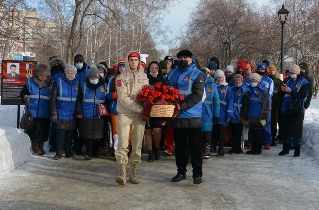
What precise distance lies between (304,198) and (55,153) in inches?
A: 211

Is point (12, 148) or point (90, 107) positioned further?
point (90, 107)

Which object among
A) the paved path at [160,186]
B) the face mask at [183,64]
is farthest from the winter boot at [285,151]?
the face mask at [183,64]

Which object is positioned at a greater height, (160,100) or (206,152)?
(160,100)

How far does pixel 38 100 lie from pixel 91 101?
3.91 feet

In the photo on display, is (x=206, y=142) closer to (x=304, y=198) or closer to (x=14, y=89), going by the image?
(x=304, y=198)

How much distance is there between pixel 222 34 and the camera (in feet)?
126

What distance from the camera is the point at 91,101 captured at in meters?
8.40

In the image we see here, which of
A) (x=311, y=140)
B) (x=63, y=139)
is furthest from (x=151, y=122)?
(x=311, y=140)

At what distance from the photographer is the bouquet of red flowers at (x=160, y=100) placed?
19.6ft

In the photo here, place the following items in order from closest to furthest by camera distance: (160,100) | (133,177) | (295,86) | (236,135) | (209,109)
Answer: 1. (160,100)
2. (133,177)
3. (209,109)
4. (295,86)
5. (236,135)

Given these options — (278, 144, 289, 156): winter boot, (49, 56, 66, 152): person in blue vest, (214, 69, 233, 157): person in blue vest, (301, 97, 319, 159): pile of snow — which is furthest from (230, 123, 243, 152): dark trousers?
(49, 56, 66, 152): person in blue vest

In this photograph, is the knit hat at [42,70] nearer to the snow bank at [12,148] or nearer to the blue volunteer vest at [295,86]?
the snow bank at [12,148]

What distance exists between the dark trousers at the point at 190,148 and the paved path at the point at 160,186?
0.26 metres

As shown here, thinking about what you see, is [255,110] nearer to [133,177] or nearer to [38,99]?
[133,177]
